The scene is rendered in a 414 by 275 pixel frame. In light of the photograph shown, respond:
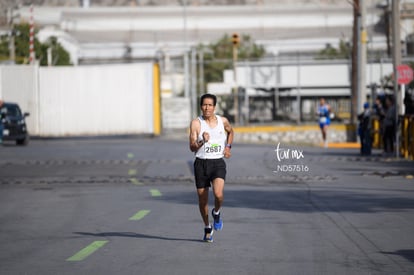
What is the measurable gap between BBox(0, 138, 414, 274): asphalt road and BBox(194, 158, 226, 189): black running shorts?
0.75 metres

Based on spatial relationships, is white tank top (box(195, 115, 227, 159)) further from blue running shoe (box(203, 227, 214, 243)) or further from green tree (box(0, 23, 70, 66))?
green tree (box(0, 23, 70, 66))

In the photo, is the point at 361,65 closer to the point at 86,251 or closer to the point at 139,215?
the point at 139,215

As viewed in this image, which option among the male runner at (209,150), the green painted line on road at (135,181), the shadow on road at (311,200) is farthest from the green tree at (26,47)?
the male runner at (209,150)

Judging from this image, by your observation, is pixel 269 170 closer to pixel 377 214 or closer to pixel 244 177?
pixel 244 177

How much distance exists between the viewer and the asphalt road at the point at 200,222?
1011 centimetres

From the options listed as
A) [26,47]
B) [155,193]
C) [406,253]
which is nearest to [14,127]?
[155,193]

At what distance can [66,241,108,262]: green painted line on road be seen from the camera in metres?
10.6

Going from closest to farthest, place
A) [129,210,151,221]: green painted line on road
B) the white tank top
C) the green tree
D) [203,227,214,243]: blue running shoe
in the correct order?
[203,227,214,243]: blue running shoe → the white tank top → [129,210,151,221]: green painted line on road → the green tree

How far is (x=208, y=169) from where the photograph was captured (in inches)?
473

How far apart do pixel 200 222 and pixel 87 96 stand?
34.4 metres

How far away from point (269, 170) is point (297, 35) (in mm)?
88824

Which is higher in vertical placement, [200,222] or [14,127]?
[200,222]

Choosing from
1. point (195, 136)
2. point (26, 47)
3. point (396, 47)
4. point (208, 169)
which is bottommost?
point (208, 169)

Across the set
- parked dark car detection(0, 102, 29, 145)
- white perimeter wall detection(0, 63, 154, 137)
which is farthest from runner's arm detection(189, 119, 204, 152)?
white perimeter wall detection(0, 63, 154, 137)
